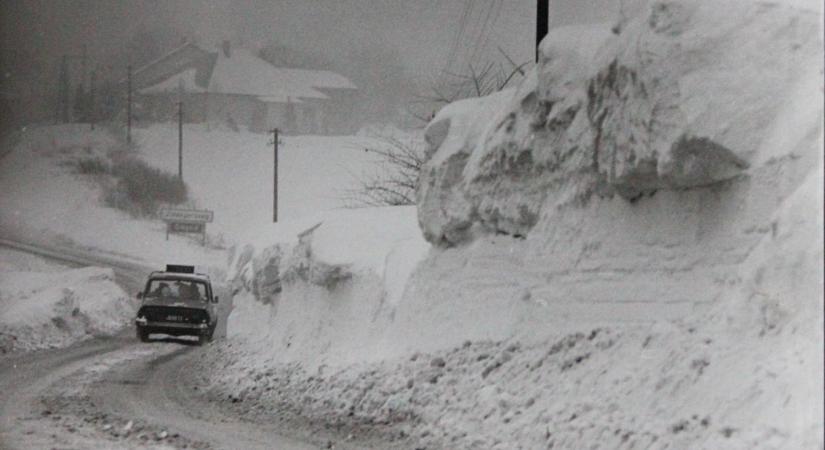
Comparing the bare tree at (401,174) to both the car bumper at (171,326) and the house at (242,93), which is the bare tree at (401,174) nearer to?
the house at (242,93)

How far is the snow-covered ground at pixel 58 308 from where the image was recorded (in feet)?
83.8

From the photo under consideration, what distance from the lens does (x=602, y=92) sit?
10820 mm

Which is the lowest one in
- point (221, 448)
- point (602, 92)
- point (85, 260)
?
point (85, 260)

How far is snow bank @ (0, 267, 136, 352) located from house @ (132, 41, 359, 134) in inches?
349

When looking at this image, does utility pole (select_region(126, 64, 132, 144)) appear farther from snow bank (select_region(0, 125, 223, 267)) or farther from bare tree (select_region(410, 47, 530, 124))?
bare tree (select_region(410, 47, 530, 124))

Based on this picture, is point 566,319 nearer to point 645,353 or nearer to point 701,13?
point 645,353

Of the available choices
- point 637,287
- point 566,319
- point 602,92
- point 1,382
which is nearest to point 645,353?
point 637,287

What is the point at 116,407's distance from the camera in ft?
44.1

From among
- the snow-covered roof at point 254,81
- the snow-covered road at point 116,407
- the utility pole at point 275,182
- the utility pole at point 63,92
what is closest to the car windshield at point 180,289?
the snow-covered road at point 116,407

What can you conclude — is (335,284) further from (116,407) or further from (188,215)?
(188,215)

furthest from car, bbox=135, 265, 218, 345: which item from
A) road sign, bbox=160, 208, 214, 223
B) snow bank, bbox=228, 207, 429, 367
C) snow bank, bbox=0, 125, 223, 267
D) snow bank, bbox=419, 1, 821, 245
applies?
road sign, bbox=160, 208, 214, 223

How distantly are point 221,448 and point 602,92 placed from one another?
4826 mm

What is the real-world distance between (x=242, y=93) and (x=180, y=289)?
2997 centimetres

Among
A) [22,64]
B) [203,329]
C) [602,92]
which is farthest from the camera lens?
[203,329]
